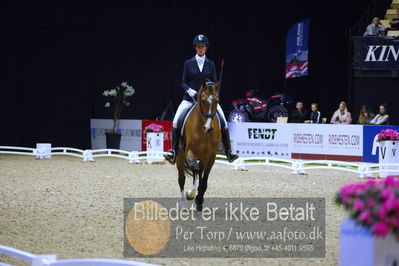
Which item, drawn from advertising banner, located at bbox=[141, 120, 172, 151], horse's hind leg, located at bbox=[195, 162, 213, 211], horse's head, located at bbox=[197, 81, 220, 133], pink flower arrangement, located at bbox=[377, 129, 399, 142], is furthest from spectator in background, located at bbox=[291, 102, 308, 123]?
horse's head, located at bbox=[197, 81, 220, 133]

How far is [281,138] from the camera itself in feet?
60.0

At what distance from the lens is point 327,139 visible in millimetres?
17531

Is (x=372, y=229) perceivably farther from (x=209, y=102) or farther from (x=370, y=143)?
(x=370, y=143)

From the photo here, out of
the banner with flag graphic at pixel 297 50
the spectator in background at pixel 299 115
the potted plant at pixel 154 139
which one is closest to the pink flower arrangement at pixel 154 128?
the potted plant at pixel 154 139

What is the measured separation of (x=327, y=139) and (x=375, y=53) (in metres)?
2.92

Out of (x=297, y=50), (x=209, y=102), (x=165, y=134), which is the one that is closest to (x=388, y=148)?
(x=165, y=134)

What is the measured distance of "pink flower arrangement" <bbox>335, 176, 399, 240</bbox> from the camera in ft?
11.9

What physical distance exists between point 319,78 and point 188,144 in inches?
612

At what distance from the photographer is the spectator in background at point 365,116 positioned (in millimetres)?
17797

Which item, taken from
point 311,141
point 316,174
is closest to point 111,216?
point 316,174

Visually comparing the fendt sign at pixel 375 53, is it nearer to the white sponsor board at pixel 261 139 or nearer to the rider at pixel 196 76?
the white sponsor board at pixel 261 139

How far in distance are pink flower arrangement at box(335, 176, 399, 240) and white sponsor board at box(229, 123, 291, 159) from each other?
1421 centimetres

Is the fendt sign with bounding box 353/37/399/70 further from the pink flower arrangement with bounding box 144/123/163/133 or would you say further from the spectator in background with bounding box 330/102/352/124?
the pink flower arrangement with bounding box 144/123/163/133

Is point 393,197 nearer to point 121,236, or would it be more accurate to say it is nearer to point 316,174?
point 121,236
